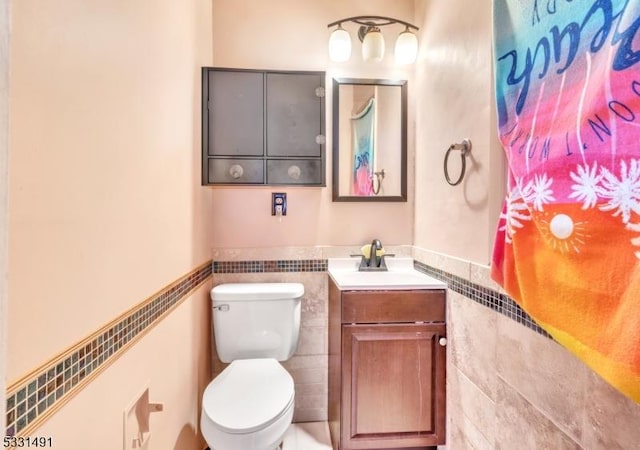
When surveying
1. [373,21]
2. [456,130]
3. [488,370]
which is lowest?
[488,370]

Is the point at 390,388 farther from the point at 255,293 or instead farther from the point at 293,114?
the point at 293,114

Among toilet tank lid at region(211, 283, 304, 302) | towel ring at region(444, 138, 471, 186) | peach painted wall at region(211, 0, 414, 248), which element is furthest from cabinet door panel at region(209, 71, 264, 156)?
towel ring at region(444, 138, 471, 186)

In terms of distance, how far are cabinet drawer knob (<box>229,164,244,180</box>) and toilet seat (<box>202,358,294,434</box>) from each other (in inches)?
38.1

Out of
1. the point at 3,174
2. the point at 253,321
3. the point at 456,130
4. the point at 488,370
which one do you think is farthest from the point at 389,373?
the point at 3,174

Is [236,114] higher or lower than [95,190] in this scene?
higher

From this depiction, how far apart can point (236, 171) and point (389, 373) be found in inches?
49.8

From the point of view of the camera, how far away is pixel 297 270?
1848 millimetres

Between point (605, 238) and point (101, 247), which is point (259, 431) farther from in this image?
point (605, 238)

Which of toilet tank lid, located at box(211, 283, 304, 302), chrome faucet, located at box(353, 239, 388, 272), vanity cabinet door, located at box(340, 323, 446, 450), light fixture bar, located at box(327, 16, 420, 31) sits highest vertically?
light fixture bar, located at box(327, 16, 420, 31)

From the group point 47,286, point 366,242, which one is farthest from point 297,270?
point 47,286

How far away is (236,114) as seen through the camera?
5.37ft

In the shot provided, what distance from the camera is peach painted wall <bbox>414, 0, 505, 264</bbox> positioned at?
118 centimetres

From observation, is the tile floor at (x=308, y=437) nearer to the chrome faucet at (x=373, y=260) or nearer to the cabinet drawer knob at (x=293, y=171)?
the chrome faucet at (x=373, y=260)

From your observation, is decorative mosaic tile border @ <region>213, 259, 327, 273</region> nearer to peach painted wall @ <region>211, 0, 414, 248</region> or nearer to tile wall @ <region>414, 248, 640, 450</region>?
peach painted wall @ <region>211, 0, 414, 248</region>
